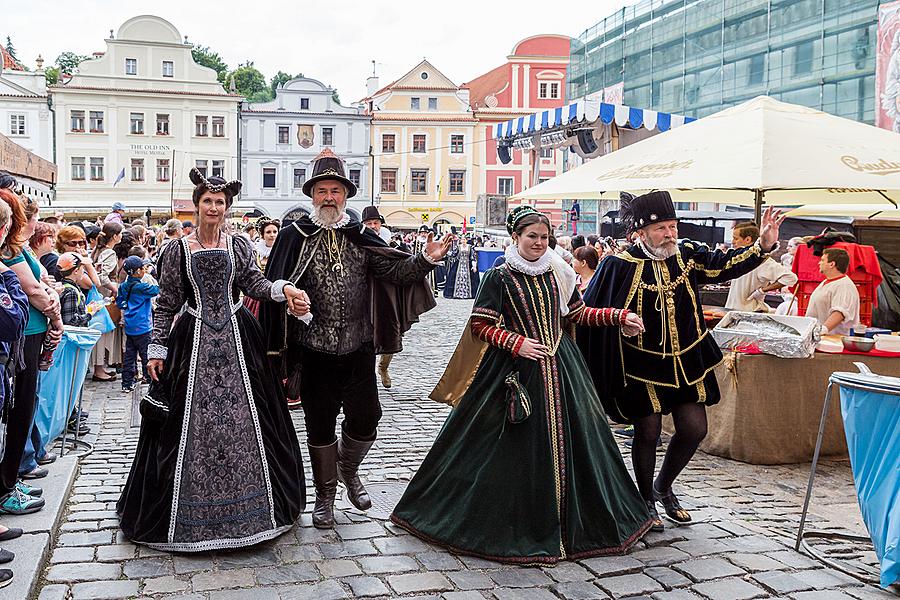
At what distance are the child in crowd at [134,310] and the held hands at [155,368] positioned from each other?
15.9 ft

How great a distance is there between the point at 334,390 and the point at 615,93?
2708 centimetres

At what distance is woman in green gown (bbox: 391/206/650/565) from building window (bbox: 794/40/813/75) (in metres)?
19.9

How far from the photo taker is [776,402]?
20.6 feet

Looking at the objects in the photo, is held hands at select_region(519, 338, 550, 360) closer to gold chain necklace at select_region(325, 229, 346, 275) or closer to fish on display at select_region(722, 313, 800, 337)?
gold chain necklace at select_region(325, 229, 346, 275)

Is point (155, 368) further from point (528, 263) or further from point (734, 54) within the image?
point (734, 54)

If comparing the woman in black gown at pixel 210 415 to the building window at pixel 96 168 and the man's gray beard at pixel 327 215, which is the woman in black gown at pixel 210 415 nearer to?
the man's gray beard at pixel 327 215

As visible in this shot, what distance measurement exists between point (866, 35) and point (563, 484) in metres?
19.4

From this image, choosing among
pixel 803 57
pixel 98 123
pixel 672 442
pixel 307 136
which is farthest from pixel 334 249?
pixel 307 136

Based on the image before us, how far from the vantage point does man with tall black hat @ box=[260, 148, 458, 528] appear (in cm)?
446

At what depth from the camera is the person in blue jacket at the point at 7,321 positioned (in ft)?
11.4

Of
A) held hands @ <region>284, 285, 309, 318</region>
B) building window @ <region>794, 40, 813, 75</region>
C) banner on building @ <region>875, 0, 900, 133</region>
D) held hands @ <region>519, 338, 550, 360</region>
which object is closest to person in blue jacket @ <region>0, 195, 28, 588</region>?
held hands @ <region>284, 285, 309, 318</region>

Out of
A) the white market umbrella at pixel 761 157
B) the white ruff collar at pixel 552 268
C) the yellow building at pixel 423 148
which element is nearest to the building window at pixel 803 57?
→ the white market umbrella at pixel 761 157

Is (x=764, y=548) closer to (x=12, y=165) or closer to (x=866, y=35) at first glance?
(x=12, y=165)

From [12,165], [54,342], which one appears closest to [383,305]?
[54,342]
